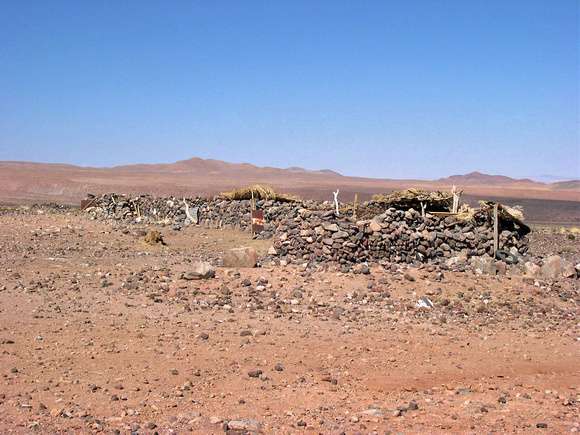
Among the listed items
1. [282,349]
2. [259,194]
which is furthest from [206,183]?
[282,349]

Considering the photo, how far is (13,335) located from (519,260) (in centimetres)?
1030

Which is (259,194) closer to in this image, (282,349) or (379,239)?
(379,239)

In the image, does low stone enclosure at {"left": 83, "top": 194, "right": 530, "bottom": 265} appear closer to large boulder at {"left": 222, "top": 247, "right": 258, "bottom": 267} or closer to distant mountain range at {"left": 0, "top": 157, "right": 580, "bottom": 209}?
large boulder at {"left": 222, "top": 247, "right": 258, "bottom": 267}

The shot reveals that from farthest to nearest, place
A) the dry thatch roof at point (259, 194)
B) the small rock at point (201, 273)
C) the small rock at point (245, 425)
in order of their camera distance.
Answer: the dry thatch roof at point (259, 194)
the small rock at point (201, 273)
the small rock at point (245, 425)

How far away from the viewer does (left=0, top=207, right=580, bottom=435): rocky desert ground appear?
4516 millimetres

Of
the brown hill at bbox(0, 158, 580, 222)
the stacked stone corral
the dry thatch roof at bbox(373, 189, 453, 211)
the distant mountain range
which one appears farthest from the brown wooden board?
the distant mountain range

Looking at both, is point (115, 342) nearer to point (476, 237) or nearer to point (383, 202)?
point (476, 237)

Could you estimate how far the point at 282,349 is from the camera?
6.32 metres

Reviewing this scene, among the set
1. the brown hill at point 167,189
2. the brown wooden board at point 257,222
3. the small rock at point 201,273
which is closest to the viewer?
the small rock at point 201,273

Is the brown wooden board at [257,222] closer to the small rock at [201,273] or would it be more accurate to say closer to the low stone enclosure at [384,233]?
the low stone enclosure at [384,233]

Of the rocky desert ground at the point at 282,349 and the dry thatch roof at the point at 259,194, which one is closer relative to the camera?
the rocky desert ground at the point at 282,349

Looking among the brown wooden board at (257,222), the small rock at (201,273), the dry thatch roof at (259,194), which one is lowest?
the small rock at (201,273)

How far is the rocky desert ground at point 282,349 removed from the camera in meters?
4.52

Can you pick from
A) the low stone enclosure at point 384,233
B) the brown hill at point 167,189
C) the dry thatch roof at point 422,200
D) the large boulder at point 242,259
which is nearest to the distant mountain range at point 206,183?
the brown hill at point 167,189
